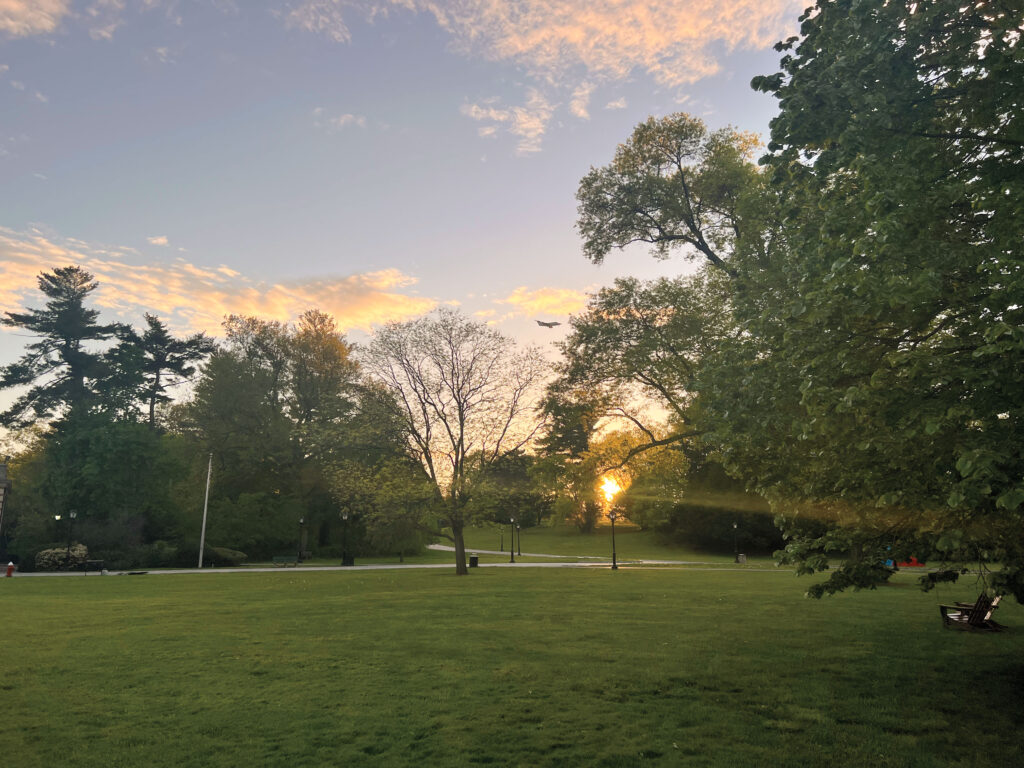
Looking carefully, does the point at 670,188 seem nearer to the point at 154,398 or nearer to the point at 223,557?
the point at 223,557

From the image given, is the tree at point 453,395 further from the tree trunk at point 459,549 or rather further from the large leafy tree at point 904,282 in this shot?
the large leafy tree at point 904,282

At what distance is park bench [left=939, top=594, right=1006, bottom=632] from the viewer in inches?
515

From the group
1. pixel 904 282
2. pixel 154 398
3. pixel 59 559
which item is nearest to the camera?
pixel 904 282

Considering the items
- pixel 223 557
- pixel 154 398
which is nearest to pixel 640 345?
pixel 223 557

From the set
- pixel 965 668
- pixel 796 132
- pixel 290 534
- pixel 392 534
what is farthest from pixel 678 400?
pixel 290 534

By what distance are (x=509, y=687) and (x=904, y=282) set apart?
24.0 feet

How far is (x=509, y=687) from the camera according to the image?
9.53 meters

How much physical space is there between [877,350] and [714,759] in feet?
17.7

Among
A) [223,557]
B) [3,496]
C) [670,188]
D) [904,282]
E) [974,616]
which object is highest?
[670,188]

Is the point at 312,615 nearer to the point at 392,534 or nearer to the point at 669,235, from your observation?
the point at 669,235

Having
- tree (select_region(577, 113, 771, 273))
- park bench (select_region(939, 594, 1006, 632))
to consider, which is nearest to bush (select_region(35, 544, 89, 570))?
tree (select_region(577, 113, 771, 273))

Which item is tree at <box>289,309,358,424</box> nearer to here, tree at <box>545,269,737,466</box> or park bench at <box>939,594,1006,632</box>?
tree at <box>545,269,737,466</box>

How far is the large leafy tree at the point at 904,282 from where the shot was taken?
697 centimetres

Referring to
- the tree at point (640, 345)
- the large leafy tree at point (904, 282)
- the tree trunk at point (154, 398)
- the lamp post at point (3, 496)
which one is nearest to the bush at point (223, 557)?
the lamp post at point (3, 496)
